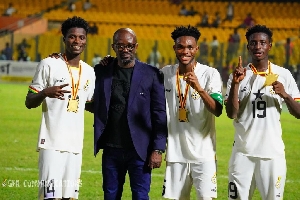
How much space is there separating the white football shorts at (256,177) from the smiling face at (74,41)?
199 centimetres

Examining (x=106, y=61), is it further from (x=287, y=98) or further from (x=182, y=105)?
(x=287, y=98)

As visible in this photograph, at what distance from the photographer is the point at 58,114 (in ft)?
22.7

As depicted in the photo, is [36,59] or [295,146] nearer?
[295,146]

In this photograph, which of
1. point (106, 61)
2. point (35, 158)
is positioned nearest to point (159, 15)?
point (35, 158)

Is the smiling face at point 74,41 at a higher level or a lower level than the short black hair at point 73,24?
lower

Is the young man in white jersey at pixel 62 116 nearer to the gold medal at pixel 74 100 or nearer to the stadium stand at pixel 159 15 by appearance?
the gold medal at pixel 74 100

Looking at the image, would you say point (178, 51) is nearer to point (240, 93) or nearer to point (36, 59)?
point (240, 93)

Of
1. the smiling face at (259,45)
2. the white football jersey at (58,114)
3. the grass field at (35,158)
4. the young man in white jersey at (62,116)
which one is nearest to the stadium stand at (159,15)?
the grass field at (35,158)

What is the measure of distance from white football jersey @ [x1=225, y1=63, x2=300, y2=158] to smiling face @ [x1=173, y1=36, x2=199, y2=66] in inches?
20.4

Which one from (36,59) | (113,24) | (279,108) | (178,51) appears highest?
(113,24)

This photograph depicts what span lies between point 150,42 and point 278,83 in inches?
889

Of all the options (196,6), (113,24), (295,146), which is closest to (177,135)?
(295,146)

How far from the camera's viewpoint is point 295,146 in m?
15.4

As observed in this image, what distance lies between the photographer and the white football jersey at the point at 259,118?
7020 millimetres
